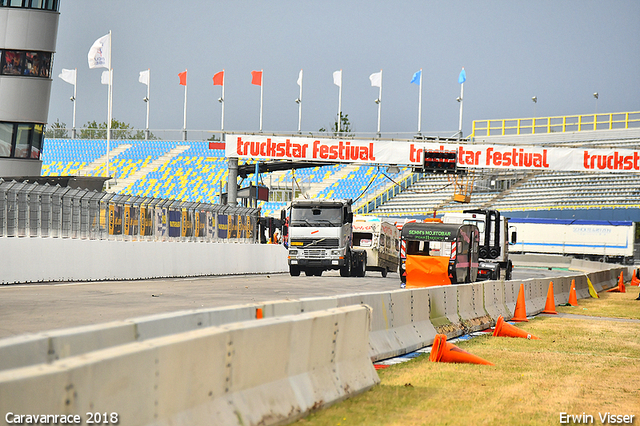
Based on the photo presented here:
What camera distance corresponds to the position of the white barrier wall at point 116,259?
21.9m

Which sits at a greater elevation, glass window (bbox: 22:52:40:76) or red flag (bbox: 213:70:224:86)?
red flag (bbox: 213:70:224:86)

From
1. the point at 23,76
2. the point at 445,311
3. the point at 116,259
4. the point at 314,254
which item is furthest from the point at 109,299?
the point at 23,76

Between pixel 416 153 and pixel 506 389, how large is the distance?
36583 mm

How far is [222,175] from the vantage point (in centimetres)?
7375

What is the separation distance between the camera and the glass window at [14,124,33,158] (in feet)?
114

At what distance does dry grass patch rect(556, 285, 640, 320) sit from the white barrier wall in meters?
13.5

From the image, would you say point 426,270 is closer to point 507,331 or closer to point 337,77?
point 507,331

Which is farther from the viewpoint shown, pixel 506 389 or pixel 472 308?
pixel 472 308

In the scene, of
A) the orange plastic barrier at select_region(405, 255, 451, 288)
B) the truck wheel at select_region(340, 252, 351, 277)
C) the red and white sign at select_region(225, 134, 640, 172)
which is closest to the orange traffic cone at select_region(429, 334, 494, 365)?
the orange plastic barrier at select_region(405, 255, 451, 288)

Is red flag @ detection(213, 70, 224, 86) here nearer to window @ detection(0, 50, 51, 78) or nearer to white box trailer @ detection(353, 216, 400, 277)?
white box trailer @ detection(353, 216, 400, 277)

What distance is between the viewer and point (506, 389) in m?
9.12

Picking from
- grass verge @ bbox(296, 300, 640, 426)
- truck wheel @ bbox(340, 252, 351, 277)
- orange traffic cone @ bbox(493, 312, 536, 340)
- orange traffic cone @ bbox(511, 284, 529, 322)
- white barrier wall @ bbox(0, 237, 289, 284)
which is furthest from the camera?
truck wheel @ bbox(340, 252, 351, 277)

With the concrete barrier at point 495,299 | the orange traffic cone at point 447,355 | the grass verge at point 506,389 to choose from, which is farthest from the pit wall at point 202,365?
the concrete barrier at point 495,299

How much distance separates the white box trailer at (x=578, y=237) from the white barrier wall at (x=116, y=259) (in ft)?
106
